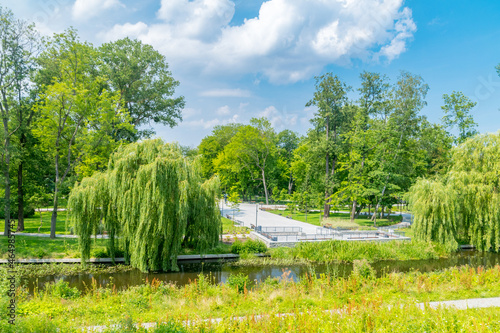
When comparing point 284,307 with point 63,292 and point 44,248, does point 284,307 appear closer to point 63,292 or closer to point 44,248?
point 63,292

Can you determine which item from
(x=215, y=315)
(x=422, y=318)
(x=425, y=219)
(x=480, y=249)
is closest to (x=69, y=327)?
(x=215, y=315)

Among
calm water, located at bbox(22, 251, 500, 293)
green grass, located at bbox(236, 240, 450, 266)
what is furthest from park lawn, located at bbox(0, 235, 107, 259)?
green grass, located at bbox(236, 240, 450, 266)

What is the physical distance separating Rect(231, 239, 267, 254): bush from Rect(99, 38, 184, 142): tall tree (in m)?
17.5

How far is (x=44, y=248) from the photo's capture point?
17156 mm

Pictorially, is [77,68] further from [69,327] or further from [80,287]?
[69,327]

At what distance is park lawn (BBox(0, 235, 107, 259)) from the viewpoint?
16.4 metres

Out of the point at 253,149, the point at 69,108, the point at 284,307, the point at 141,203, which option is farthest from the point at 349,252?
the point at 253,149

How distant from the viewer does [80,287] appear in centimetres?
1330

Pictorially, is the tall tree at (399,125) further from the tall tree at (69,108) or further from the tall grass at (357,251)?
the tall tree at (69,108)

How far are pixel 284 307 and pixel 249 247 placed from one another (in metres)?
9.76

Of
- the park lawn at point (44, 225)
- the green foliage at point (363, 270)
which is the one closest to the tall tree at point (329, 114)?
the green foliage at point (363, 270)

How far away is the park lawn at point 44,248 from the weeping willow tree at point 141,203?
5.26 feet

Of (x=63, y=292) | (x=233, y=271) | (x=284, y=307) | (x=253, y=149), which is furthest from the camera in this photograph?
(x=253, y=149)

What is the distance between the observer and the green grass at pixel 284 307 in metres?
7.05
